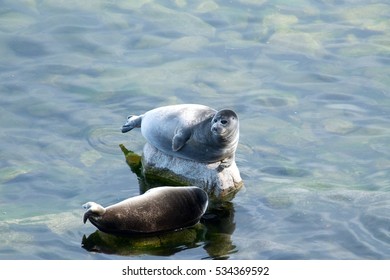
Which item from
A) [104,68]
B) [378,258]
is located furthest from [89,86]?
[378,258]

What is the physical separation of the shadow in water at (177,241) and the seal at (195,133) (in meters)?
0.66

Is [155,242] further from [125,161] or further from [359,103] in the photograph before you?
[359,103]

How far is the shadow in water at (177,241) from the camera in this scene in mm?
8445

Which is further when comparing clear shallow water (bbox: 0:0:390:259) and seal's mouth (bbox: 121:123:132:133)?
seal's mouth (bbox: 121:123:132:133)

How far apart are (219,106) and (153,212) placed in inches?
126

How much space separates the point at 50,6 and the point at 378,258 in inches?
286

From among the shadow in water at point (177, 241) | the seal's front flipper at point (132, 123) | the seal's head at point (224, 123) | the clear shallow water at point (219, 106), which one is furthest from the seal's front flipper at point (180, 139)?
the seal's front flipper at point (132, 123)

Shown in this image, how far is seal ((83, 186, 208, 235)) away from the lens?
8469 millimetres

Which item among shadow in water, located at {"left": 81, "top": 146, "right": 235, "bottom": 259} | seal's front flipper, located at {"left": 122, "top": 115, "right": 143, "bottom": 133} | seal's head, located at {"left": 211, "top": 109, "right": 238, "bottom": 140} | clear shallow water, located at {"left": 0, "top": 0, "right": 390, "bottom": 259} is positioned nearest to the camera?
shadow in water, located at {"left": 81, "top": 146, "right": 235, "bottom": 259}

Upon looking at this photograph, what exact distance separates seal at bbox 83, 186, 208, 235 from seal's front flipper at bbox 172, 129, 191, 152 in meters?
0.66

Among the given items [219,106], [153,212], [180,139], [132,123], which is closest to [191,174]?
[180,139]

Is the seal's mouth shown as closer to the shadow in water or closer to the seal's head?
the seal's head

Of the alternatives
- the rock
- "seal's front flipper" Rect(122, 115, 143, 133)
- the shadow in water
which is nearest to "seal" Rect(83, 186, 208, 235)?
the shadow in water

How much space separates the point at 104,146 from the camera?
10.7m
